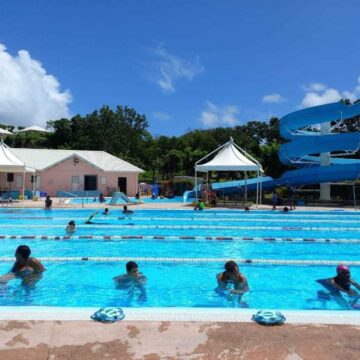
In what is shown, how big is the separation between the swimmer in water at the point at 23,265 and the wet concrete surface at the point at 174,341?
3.53 metres

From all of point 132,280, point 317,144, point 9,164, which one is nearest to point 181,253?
point 132,280

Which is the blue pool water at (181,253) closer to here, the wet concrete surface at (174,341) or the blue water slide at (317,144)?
the wet concrete surface at (174,341)

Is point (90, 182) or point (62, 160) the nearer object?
point (62, 160)

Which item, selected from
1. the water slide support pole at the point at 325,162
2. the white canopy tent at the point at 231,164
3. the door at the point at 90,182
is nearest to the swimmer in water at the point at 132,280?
the white canopy tent at the point at 231,164

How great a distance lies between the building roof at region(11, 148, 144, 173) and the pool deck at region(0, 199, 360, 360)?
1273 inches

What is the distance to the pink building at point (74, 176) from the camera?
35.2 meters

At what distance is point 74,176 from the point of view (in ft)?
119

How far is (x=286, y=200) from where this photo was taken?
27750 mm

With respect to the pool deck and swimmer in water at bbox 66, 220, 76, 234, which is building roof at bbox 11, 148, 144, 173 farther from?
the pool deck

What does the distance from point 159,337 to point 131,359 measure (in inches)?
20.0

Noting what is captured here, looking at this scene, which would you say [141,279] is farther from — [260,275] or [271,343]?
[271,343]

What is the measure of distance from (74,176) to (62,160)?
5.81 ft

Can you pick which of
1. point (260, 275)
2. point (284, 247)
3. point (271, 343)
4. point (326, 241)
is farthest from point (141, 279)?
point (326, 241)

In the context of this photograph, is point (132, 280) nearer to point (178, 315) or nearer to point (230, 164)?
point (178, 315)
